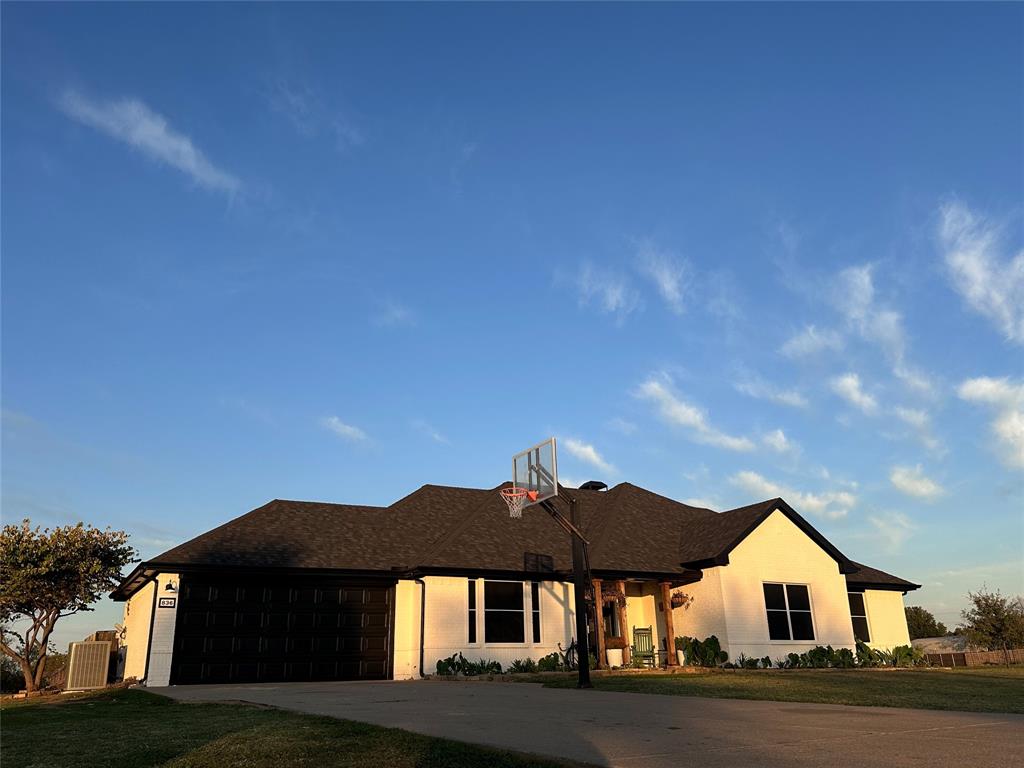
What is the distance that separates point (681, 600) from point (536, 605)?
5.13 meters

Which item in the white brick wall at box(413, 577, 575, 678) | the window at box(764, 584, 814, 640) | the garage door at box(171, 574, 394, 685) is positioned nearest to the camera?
the garage door at box(171, 574, 394, 685)

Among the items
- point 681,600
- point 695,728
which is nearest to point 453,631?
point 681,600

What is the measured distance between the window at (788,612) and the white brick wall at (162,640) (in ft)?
59.3

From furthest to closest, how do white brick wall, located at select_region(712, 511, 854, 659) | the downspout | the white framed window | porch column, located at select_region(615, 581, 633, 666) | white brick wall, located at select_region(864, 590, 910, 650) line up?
white brick wall, located at select_region(864, 590, 910, 650) < white brick wall, located at select_region(712, 511, 854, 659) < porch column, located at select_region(615, 581, 633, 666) < the white framed window < the downspout

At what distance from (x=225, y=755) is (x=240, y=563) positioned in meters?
15.5

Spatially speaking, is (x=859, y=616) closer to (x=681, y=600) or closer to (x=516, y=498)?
(x=681, y=600)

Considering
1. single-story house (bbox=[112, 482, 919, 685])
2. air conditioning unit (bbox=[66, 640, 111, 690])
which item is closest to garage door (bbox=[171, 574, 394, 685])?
single-story house (bbox=[112, 482, 919, 685])

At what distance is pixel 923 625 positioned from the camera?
59.4 metres

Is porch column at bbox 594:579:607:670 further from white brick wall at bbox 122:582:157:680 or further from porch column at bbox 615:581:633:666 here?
white brick wall at bbox 122:582:157:680

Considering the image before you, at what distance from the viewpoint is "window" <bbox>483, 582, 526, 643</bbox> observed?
23.6m

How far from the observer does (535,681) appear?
19750 millimetres

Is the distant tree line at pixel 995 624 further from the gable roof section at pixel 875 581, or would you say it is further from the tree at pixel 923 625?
the tree at pixel 923 625

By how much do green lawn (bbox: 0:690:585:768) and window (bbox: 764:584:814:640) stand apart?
61.2 ft

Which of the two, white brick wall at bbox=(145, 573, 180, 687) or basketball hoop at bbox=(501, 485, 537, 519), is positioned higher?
basketball hoop at bbox=(501, 485, 537, 519)
